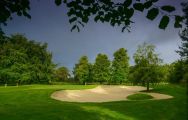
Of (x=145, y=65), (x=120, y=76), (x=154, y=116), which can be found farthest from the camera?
(x=120, y=76)

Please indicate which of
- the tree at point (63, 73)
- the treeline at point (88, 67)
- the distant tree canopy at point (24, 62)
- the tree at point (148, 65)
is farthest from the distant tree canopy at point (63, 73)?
the tree at point (148, 65)

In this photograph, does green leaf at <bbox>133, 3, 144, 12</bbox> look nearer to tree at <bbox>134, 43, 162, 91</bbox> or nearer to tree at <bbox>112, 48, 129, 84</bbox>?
tree at <bbox>134, 43, 162, 91</bbox>

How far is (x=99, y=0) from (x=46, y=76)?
5892cm

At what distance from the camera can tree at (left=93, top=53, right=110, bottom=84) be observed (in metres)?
74.4

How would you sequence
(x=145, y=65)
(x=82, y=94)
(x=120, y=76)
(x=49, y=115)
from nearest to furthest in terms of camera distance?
(x=49, y=115), (x=82, y=94), (x=145, y=65), (x=120, y=76)

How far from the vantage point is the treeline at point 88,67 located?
4272 cm

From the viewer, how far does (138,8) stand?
375 cm

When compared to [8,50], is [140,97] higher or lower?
lower

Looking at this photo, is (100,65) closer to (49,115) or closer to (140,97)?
(140,97)

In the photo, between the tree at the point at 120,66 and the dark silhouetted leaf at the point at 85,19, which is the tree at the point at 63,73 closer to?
the tree at the point at 120,66

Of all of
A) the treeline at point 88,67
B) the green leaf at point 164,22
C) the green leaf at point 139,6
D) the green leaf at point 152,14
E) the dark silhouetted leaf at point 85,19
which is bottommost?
the green leaf at point 164,22

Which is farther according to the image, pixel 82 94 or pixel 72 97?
pixel 82 94

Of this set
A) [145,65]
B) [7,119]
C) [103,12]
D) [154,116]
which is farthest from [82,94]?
[103,12]

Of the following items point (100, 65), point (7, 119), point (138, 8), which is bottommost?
point (7, 119)
